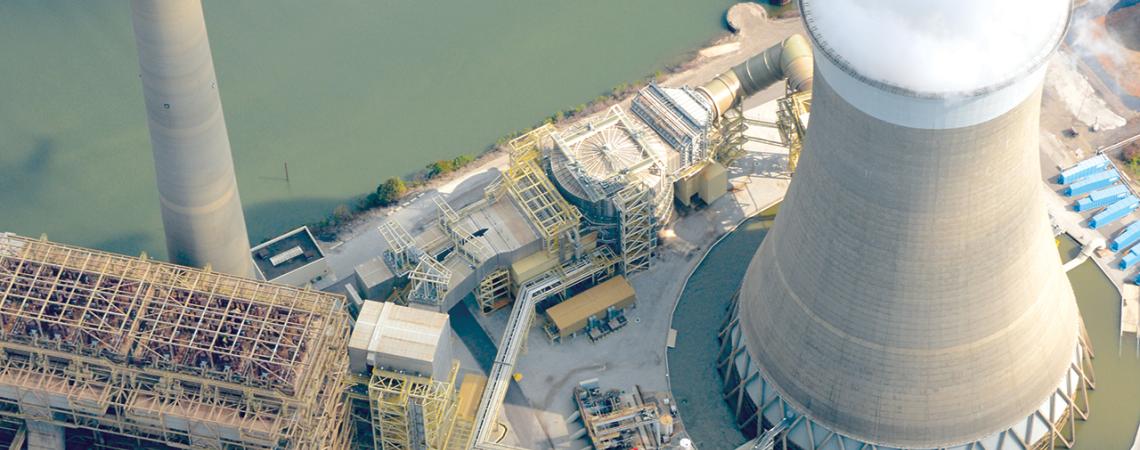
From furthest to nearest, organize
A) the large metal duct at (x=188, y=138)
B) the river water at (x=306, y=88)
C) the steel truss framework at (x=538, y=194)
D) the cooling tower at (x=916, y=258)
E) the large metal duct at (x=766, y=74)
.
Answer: the river water at (x=306, y=88) → the large metal duct at (x=766, y=74) → the steel truss framework at (x=538, y=194) → the large metal duct at (x=188, y=138) → the cooling tower at (x=916, y=258)

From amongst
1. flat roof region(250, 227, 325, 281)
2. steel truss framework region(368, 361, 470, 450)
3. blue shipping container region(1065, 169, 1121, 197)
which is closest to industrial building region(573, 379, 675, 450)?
steel truss framework region(368, 361, 470, 450)

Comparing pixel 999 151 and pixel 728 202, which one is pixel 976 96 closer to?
pixel 999 151

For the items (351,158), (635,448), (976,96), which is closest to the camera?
(976,96)

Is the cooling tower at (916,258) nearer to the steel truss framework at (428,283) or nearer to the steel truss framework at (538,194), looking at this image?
the steel truss framework at (538,194)


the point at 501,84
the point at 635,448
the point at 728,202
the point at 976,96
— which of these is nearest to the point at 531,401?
the point at 635,448

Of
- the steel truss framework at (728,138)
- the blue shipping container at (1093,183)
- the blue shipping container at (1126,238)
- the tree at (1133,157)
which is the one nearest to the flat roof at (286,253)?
the steel truss framework at (728,138)

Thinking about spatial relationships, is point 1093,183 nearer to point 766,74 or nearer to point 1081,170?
point 1081,170
